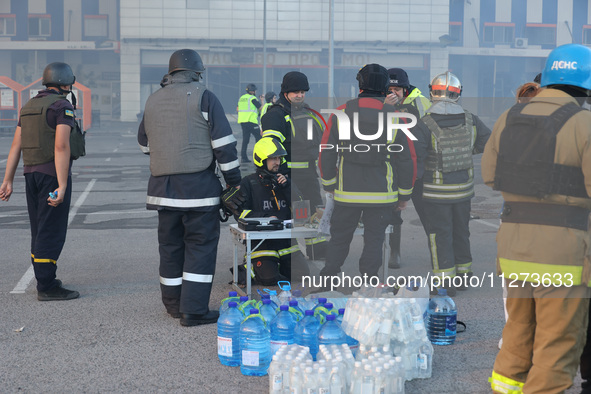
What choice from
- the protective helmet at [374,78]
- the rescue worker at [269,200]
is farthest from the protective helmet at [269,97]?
the protective helmet at [374,78]

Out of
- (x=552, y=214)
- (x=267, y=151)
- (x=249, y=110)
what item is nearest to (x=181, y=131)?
(x=267, y=151)

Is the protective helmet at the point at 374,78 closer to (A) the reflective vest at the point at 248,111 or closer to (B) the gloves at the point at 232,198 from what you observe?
(B) the gloves at the point at 232,198

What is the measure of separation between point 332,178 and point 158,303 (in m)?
1.94

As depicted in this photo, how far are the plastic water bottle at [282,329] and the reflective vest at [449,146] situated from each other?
281cm

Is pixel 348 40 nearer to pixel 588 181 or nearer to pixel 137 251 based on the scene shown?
pixel 137 251

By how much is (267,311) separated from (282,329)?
0.32m

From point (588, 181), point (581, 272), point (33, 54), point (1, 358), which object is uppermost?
point (33, 54)

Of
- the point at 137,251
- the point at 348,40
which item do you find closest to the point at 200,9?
the point at 348,40

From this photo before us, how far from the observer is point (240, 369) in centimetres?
523

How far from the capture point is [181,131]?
20.5ft

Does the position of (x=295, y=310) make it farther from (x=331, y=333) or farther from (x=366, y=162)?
(x=366, y=162)

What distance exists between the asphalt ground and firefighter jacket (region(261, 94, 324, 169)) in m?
1.20

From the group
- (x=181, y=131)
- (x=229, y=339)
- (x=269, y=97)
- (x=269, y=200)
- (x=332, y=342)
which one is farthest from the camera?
(x=269, y=97)

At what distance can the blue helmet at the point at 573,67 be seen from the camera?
412 cm
